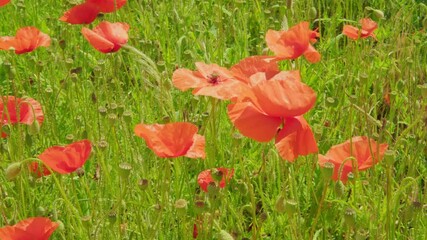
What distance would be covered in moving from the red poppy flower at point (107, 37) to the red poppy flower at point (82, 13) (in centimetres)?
23

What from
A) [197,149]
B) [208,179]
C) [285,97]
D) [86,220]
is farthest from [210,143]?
[285,97]

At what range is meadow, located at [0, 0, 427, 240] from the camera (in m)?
1.65

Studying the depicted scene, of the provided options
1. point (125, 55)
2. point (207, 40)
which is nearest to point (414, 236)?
point (207, 40)

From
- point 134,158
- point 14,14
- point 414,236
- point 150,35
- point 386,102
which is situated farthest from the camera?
point 14,14

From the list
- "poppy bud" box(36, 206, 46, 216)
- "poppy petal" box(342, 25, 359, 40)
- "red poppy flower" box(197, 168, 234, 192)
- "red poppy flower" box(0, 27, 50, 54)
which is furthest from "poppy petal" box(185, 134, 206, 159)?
"poppy petal" box(342, 25, 359, 40)

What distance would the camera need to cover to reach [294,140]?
1.54 metres

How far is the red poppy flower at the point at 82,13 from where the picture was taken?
7.89ft

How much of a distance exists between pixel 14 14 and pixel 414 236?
204 centimetres

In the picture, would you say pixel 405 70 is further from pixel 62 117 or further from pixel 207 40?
pixel 62 117

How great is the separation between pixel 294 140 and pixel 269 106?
85 mm

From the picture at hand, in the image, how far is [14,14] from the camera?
3289 millimetres

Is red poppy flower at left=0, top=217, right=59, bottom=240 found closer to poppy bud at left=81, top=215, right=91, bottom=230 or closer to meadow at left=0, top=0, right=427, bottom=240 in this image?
meadow at left=0, top=0, right=427, bottom=240

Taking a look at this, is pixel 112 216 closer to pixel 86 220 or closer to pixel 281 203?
pixel 86 220

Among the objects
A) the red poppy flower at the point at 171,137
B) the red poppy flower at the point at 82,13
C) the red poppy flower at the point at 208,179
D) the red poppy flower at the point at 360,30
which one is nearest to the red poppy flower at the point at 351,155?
the red poppy flower at the point at 208,179
